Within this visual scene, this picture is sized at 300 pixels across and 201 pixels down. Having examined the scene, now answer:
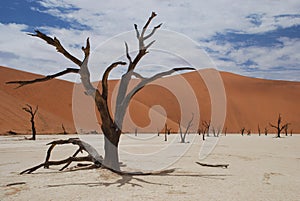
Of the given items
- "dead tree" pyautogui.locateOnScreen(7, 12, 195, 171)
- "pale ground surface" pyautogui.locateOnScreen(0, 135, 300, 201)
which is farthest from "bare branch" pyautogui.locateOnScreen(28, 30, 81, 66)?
→ "pale ground surface" pyautogui.locateOnScreen(0, 135, 300, 201)

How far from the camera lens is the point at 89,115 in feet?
188

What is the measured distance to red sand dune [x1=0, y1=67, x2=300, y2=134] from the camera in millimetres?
51188

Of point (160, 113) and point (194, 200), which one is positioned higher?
point (160, 113)

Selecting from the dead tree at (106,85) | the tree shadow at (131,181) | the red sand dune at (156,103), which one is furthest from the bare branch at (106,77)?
the red sand dune at (156,103)

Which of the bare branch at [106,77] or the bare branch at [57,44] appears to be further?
the bare branch at [106,77]

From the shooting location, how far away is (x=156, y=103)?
8012 centimetres

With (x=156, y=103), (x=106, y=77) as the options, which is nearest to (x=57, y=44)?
(x=106, y=77)

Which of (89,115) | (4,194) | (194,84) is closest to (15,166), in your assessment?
(4,194)

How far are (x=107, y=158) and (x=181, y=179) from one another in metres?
2.41

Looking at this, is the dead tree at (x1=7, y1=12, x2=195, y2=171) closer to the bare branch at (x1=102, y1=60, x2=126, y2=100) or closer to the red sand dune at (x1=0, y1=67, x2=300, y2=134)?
the bare branch at (x1=102, y1=60, x2=126, y2=100)

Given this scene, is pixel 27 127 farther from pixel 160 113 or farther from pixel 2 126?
pixel 160 113

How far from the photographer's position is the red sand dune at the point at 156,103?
51.2 meters

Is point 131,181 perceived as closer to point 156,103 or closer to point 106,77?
point 106,77

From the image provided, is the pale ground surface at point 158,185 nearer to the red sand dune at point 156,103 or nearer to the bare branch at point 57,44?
the bare branch at point 57,44
